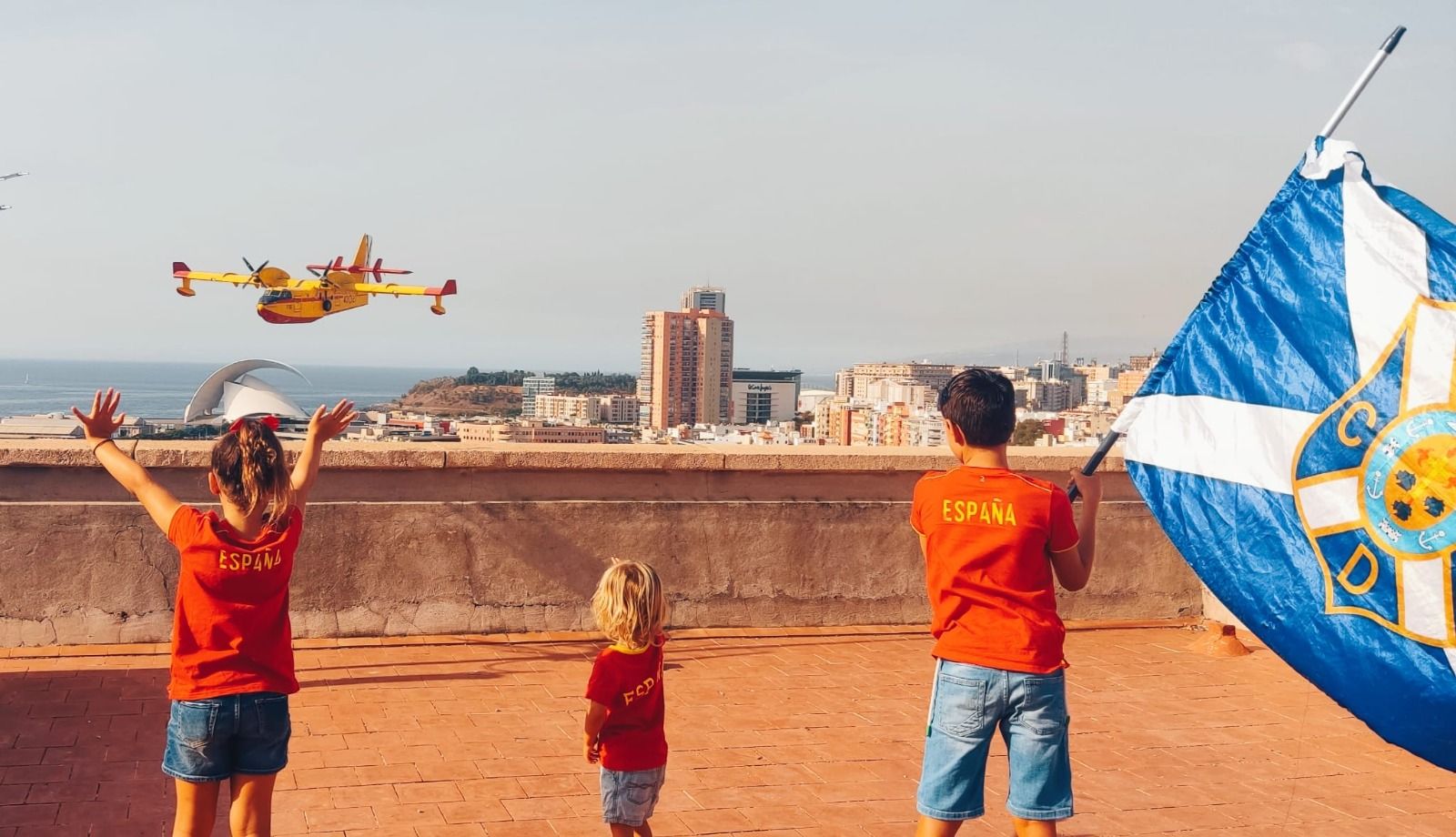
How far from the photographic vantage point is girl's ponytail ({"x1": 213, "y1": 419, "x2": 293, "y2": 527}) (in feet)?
11.8

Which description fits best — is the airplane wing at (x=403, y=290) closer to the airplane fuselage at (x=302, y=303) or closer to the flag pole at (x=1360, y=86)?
the airplane fuselage at (x=302, y=303)

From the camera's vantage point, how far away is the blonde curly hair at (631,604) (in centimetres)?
376

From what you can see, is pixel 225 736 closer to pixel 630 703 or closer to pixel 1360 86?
pixel 630 703

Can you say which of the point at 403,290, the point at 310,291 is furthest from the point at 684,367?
the point at 310,291

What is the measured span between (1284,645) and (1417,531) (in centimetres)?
49

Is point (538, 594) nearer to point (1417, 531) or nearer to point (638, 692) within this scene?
point (638, 692)

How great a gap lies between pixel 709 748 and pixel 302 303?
27.8ft

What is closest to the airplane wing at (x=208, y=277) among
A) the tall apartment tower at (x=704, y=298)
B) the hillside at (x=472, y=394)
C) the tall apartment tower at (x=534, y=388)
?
the hillside at (x=472, y=394)

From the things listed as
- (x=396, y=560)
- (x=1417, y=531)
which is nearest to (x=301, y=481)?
(x=1417, y=531)

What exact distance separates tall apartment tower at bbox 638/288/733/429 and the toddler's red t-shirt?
104 meters

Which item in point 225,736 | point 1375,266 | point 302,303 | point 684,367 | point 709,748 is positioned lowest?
point 709,748

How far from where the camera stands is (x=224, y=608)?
3.53 metres

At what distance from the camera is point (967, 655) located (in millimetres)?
3582

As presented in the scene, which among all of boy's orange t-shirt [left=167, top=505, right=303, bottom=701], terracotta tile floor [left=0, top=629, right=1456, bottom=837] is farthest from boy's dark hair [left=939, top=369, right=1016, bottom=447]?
terracotta tile floor [left=0, top=629, right=1456, bottom=837]
